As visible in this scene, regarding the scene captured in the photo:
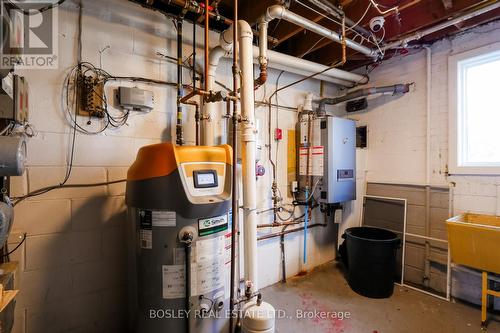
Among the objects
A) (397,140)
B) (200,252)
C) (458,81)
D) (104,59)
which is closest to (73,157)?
(104,59)

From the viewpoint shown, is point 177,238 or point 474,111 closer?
point 177,238

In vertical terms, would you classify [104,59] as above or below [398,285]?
above

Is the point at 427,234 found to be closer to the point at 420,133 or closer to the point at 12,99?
the point at 420,133

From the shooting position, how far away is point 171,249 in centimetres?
117

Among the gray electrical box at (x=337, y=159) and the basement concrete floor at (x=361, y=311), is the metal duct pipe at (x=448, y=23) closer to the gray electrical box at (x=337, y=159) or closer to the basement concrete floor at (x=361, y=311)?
the gray electrical box at (x=337, y=159)

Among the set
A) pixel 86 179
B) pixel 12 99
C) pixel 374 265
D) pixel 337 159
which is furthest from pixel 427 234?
pixel 12 99

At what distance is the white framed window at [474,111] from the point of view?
2.25 m

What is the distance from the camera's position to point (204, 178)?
123 cm

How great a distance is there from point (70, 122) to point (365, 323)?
8.63 feet

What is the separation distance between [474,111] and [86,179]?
136 inches

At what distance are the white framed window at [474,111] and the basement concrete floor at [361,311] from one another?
4.20 feet

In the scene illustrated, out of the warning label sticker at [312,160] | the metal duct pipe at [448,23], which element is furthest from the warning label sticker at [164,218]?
the metal duct pipe at [448,23]

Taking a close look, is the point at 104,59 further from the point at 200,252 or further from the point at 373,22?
the point at 373,22

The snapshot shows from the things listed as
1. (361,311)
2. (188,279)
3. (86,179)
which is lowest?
(361,311)
